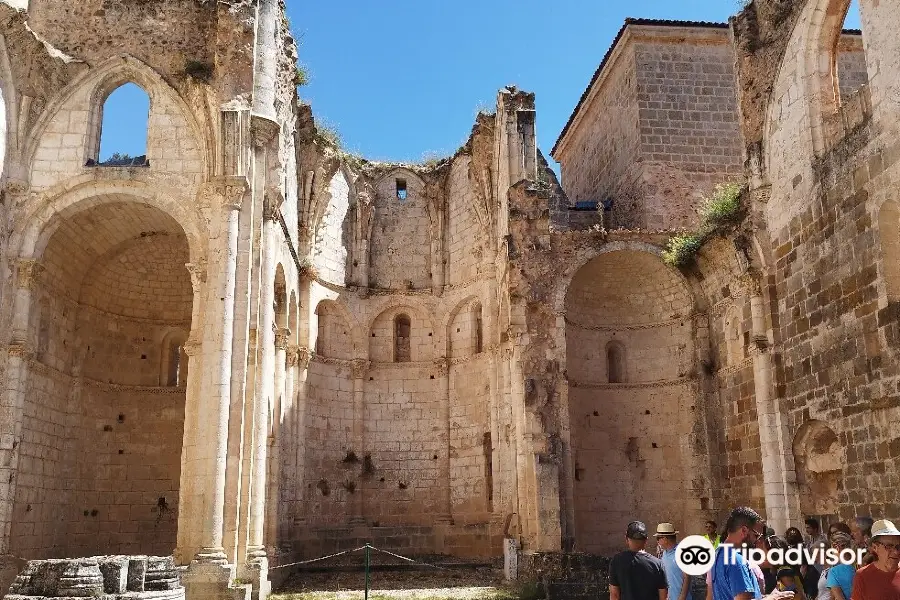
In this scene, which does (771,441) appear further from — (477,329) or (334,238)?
(334,238)

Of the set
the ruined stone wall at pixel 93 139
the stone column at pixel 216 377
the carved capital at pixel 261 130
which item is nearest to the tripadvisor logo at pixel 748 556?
the stone column at pixel 216 377

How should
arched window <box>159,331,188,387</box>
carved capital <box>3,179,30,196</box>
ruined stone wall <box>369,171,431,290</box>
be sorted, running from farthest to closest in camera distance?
ruined stone wall <box>369,171,431,290</box>, arched window <box>159,331,188,387</box>, carved capital <box>3,179,30,196</box>

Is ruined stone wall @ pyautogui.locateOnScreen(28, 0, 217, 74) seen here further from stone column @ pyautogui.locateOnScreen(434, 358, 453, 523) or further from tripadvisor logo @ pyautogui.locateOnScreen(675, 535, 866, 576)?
tripadvisor logo @ pyautogui.locateOnScreen(675, 535, 866, 576)

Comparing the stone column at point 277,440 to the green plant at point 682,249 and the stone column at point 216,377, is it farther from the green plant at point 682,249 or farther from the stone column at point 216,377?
the green plant at point 682,249

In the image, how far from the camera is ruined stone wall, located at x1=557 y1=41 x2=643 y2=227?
2317cm

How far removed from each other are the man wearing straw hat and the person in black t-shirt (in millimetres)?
157

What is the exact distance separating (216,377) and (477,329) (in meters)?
8.93

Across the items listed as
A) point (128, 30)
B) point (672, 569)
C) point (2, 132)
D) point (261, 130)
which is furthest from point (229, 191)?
point (672, 569)

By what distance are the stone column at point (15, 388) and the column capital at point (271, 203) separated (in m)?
4.42

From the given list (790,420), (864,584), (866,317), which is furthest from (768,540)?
(790,420)

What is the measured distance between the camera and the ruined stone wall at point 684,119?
22359 mm

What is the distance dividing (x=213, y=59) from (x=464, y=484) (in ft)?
39.1

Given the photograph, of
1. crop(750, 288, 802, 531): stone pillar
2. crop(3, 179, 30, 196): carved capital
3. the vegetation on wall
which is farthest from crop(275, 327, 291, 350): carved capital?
crop(750, 288, 802, 531): stone pillar

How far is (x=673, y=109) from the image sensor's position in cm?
2323
